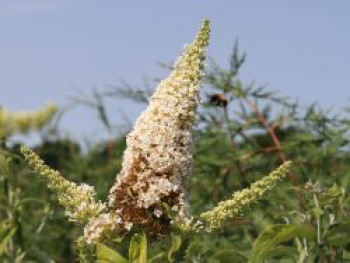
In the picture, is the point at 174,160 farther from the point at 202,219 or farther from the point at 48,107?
the point at 48,107

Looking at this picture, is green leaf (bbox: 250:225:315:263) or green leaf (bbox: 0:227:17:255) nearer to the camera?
green leaf (bbox: 250:225:315:263)

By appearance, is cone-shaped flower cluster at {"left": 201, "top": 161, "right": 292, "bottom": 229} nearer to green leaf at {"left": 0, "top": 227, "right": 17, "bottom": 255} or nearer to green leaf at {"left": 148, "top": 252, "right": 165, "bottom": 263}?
green leaf at {"left": 148, "top": 252, "right": 165, "bottom": 263}

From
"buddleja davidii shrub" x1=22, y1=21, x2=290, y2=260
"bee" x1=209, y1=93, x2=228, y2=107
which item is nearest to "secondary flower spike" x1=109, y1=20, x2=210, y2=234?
"buddleja davidii shrub" x1=22, y1=21, x2=290, y2=260

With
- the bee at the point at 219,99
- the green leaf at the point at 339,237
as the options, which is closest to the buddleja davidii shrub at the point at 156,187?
the green leaf at the point at 339,237

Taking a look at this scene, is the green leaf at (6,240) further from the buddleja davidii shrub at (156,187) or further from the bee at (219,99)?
the bee at (219,99)

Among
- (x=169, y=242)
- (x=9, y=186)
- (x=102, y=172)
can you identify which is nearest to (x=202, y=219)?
(x=169, y=242)
